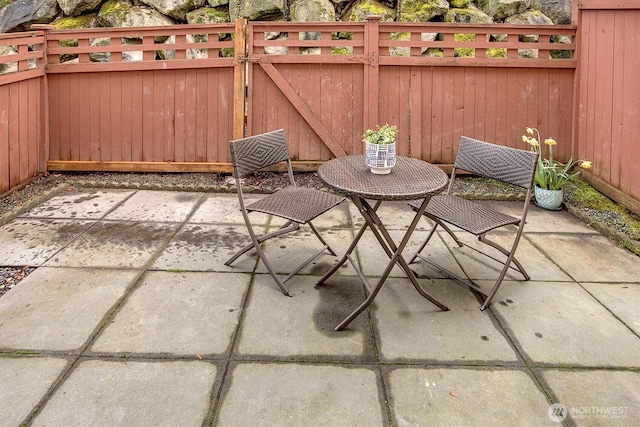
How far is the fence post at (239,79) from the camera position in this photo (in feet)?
15.6

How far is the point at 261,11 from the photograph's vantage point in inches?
277

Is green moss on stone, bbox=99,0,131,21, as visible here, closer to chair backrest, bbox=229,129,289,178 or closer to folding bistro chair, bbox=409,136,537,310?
chair backrest, bbox=229,129,289,178

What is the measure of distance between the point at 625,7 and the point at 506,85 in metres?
1.19

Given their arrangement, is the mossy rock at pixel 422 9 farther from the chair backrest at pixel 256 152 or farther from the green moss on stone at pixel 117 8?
the chair backrest at pixel 256 152

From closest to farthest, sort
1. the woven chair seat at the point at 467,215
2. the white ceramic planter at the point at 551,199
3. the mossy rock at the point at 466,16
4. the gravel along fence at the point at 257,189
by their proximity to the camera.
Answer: the woven chair seat at the point at 467,215, the gravel along fence at the point at 257,189, the white ceramic planter at the point at 551,199, the mossy rock at the point at 466,16

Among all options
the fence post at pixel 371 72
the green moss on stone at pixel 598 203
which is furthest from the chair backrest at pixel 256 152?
the green moss on stone at pixel 598 203

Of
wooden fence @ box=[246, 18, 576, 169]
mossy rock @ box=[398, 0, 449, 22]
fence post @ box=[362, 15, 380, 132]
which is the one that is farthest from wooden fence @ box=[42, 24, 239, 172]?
mossy rock @ box=[398, 0, 449, 22]

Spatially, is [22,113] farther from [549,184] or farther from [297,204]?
[549,184]

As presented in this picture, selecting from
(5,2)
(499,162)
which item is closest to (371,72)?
(499,162)

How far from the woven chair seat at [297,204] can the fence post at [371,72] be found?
2.03 meters

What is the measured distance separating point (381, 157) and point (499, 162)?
81 cm

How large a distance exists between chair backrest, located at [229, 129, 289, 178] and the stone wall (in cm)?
444

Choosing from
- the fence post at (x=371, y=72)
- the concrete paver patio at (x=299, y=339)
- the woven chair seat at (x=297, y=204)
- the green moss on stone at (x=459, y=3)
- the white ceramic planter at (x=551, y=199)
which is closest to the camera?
the concrete paver patio at (x=299, y=339)

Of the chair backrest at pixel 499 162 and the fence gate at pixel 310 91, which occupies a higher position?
the fence gate at pixel 310 91
